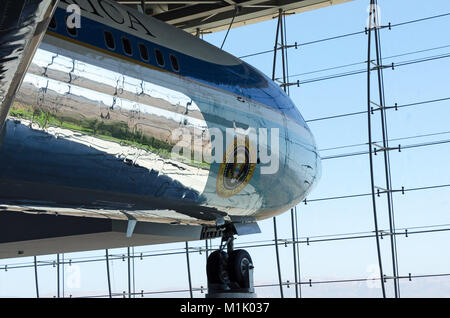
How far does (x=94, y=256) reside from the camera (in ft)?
62.1

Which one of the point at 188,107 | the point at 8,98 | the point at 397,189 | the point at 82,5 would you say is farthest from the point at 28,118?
the point at 397,189

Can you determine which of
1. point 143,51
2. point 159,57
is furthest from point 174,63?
point 143,51

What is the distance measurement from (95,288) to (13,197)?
1335 cm

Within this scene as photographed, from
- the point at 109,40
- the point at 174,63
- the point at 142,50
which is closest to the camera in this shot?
the point at 109,40

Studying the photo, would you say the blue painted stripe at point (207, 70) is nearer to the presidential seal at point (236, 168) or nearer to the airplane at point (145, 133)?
the airplane at point (145, 133)

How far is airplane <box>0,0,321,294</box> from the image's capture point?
5523 mm

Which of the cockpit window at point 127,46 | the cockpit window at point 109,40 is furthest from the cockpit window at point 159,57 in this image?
the cockpit window at point 109,40

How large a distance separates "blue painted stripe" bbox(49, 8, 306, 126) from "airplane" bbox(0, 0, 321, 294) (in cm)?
2

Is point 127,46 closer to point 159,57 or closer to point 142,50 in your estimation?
point 142,50

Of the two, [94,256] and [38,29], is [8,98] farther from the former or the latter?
[94,256]

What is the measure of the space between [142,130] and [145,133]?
5cm

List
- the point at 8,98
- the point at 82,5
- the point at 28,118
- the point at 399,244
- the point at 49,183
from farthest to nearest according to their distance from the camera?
1. the point at 399,244
2. the point at 82,5
3. the point at 49,183
4. the point at 28,118
5. the point at 8,98

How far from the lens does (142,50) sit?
6723mm

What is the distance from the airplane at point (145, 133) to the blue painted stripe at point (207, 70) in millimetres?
17
